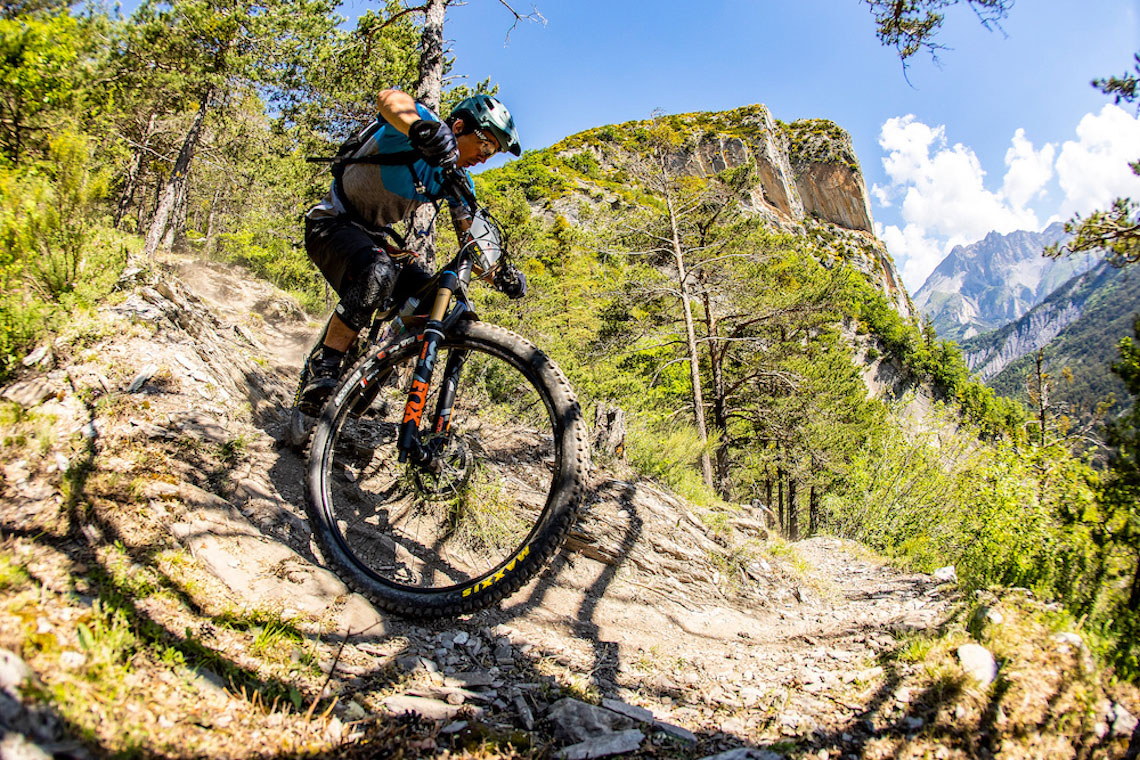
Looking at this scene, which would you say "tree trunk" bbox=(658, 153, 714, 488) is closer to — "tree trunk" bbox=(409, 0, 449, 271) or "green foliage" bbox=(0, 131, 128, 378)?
"tree trunk" bbox=(409, 0, 449, 271)

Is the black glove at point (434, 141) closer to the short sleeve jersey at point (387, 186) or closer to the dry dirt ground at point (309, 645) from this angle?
the short sleeve jersey at point (387, 186)

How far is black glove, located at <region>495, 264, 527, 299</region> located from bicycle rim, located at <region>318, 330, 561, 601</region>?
0.45 meters

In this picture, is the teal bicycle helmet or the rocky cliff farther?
the rocky cliff

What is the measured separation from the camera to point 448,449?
9.60 feet

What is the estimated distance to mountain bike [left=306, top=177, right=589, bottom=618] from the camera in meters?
2.37

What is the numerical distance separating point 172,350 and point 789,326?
16.0m

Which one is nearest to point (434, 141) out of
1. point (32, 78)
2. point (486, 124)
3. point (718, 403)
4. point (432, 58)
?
point (486, 124)

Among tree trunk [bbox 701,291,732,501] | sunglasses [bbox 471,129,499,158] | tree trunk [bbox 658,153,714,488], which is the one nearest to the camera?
sunglasses [bbox 471,129,499,158]

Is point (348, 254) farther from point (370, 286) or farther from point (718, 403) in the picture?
point (718, 403)

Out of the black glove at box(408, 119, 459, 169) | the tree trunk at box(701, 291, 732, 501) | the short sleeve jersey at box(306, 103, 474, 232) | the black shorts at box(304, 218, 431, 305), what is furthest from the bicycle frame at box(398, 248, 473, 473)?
the tree trunk at box(701, 291, 732, 501)

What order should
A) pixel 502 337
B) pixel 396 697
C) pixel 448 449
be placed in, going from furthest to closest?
pixel 448 449 < pixel 502 337 < pixel 396 697

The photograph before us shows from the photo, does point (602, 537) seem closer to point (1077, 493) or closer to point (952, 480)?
point (1077, 493)

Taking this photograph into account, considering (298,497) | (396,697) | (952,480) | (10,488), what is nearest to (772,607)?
(396,697)

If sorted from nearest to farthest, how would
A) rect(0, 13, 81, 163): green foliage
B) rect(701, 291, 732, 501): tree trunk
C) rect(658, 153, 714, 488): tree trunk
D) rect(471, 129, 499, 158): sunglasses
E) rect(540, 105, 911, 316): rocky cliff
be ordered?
rect(471, 129, 499, 158): sunglasses
rect(0, 13, 81, 163): green foliage
rect(658, 153, 714, 488): tree trunk
rect(701, 291, 732, 501): tree trunk
rect(540, 105, 911, 316): rocky cliff
